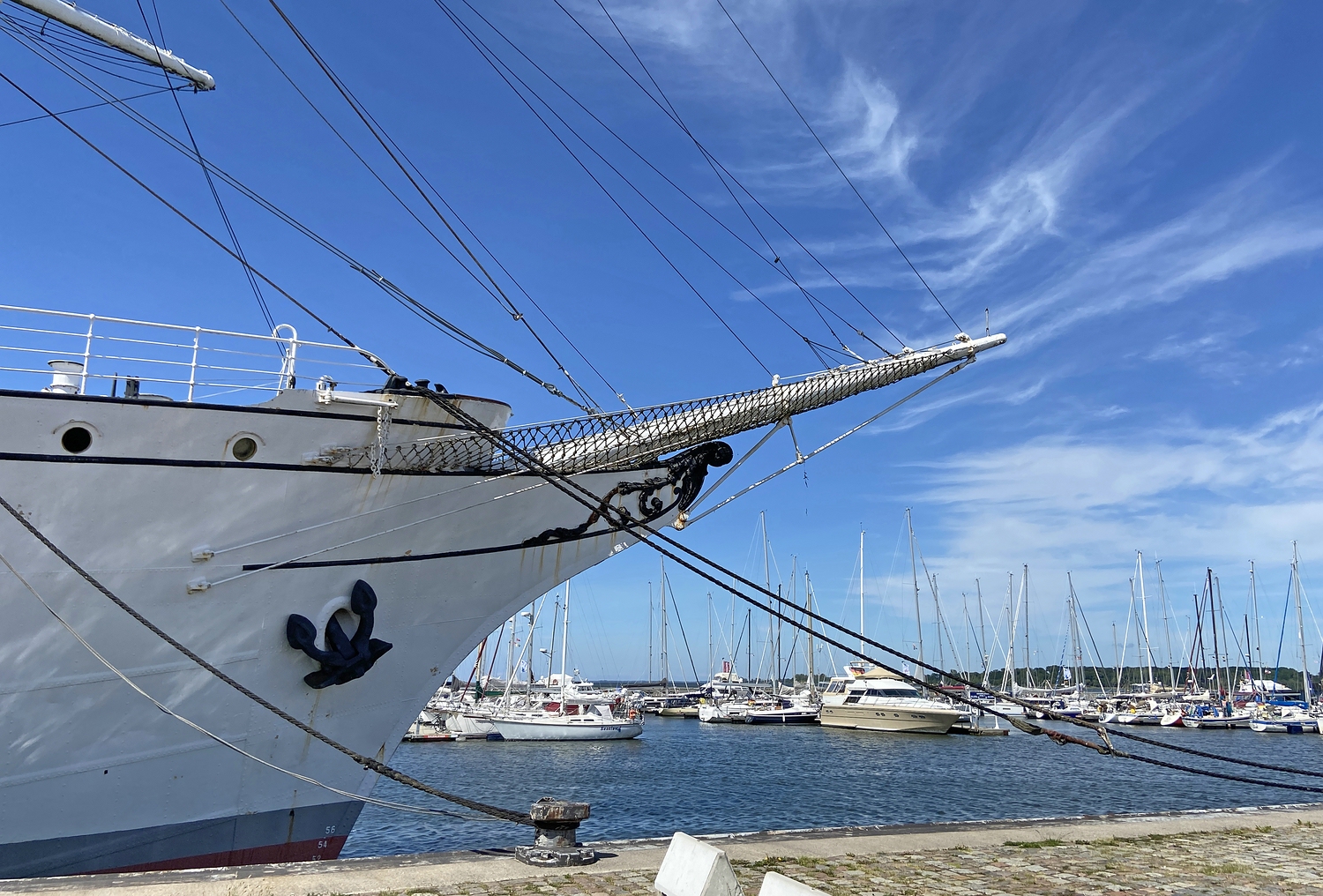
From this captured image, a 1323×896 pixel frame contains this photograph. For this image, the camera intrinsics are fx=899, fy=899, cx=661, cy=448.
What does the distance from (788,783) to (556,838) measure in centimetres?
2489

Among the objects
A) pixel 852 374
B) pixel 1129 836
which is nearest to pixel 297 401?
pixel 852 374

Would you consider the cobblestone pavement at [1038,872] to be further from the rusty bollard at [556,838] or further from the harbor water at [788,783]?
the harbor water at [788,783]

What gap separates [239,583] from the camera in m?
8.11

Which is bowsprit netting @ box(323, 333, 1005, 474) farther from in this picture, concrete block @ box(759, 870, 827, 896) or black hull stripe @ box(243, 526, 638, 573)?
concrete block @ box(759, 870, 827, 896)

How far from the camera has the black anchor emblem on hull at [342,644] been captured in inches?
328

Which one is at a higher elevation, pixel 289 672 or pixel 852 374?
pixel 852 374

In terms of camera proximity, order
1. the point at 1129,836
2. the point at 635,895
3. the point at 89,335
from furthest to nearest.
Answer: the point at 1129,836 < the point at 89,335 < the point at 635,895

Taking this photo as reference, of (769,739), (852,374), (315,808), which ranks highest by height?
(852,374)

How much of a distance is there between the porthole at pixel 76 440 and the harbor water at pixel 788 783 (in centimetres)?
891

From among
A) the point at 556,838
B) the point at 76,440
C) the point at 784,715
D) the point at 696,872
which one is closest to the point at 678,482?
the point at 556,838

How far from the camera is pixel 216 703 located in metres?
8.05

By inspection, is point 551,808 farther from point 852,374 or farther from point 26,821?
point 852,374

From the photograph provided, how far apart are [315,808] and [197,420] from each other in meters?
3.96

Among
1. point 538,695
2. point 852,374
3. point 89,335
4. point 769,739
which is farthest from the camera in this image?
point 538,695
